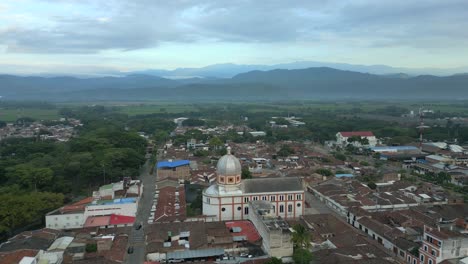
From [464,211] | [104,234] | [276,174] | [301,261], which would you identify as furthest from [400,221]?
[104,234]

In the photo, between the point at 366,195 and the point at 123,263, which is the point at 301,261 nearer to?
the point at 123,263

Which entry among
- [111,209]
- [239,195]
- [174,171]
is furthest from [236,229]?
[174,171]

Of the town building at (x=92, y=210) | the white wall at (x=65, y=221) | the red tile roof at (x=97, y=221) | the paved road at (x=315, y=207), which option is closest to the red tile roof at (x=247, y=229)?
the paved road at (x=315, y=207)

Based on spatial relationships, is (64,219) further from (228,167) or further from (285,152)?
(285,152)

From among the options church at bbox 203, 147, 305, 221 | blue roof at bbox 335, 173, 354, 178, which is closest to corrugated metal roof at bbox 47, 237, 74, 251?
church at bbox 203, 147, 305, 221

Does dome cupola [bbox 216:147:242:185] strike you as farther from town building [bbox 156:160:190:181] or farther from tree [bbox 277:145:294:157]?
tree [bbox 277:145:294:157]

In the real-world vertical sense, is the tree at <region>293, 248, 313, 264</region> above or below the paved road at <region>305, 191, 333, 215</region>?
above
